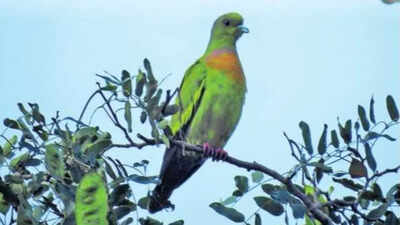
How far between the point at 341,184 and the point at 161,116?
1.89 ft

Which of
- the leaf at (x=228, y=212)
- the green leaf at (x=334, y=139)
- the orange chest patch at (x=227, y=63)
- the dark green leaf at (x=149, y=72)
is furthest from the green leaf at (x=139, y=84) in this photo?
the orange chest patch at (x=227, y=63)

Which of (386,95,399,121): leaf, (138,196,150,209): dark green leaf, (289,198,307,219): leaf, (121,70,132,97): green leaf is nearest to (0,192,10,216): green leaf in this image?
(138,196,150,209): dark green leaf

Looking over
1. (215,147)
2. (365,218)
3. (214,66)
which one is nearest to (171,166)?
(215,147)

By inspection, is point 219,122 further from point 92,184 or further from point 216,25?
point 92,184

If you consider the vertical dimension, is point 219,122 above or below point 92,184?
below

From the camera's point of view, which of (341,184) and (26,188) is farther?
(341,184)

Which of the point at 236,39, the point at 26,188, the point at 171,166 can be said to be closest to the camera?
the point at 26,188

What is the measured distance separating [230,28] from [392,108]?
2189 millimetres

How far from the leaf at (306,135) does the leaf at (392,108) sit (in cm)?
25

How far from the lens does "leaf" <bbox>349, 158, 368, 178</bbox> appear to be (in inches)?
75.0

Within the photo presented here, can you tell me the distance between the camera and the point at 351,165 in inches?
76.1

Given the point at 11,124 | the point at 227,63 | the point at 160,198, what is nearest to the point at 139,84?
the point at 11,124

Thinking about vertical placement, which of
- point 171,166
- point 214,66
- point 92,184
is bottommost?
point 171,166

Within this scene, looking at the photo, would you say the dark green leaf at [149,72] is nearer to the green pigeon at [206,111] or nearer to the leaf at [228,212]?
the leaf at [228,212]
